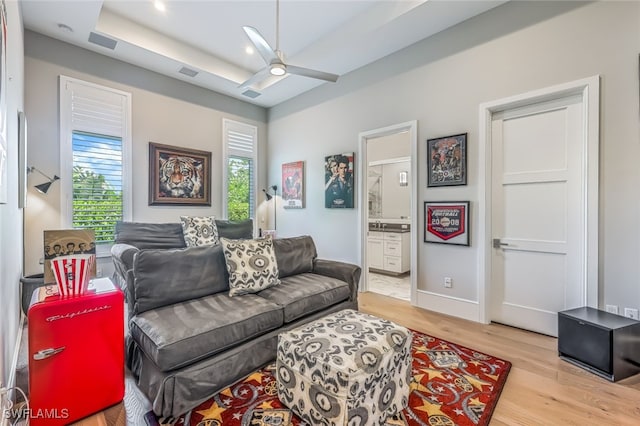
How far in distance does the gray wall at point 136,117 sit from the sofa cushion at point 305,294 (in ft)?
9.23

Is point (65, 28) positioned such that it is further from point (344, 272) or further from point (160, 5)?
point (344, 272)

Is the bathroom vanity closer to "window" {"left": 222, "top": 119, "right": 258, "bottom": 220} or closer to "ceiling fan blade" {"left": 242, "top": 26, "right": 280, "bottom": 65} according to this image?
"window" {"left": 222, "top": 119, "right": 258, "bottom": 220}

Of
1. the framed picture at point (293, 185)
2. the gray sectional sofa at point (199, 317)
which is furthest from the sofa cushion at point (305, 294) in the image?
the framed picture at point (293, 185)

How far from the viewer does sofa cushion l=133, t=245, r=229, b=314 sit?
2.08 metres

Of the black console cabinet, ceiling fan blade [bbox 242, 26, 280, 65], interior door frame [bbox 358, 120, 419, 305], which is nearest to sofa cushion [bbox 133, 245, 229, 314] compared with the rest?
ceiling fan blade [bbox 242, 26, 280, 65]

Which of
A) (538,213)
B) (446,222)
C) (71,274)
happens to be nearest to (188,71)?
(71,274)

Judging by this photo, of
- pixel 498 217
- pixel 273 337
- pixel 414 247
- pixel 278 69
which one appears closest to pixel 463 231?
pixel 498 217

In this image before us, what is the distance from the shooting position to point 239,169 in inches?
216

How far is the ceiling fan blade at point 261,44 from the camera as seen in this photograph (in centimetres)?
247

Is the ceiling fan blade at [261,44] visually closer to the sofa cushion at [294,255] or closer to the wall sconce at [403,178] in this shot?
the sofa cushion at [294,255]

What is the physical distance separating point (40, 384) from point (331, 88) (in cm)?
462

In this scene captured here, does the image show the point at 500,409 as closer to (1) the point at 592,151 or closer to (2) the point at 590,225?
(2) the point at 590,225

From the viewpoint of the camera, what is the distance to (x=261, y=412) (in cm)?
171

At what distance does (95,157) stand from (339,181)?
3394 millimetres
